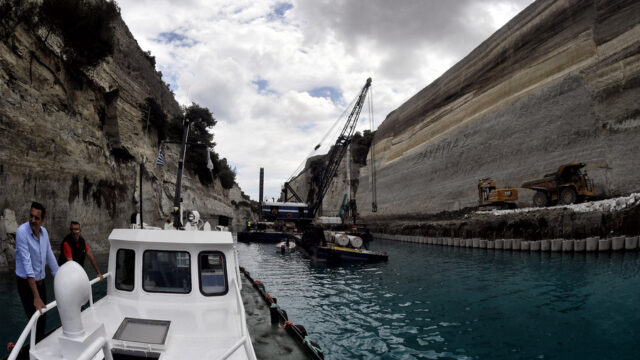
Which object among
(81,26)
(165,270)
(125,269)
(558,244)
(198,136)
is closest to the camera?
(165,270)

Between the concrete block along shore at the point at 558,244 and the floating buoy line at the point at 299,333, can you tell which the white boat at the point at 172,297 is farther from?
the concrete block along shore at the point at 558,244

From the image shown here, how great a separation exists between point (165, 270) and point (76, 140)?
18.2 metres

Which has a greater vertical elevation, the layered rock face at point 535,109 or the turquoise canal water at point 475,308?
the layered rock face at point 535,109

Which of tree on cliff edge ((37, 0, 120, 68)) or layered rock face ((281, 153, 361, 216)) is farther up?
tree on cliff edge ((37, 0, 120, 68))

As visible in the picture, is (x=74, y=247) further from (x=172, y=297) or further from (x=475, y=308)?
(x=475, y=308)

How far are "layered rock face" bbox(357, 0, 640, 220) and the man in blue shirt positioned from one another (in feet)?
119

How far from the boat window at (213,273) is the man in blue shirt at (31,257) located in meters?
2.30

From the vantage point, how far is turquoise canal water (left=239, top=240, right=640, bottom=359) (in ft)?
29.8

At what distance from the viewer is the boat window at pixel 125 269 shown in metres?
6.90

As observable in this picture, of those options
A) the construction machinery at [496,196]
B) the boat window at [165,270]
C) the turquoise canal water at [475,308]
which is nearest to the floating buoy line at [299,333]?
the turquoise canal water at [475,308]

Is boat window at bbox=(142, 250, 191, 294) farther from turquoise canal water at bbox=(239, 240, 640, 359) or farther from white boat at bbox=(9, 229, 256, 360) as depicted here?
turquoise canal water at bbox=(239, 240, 640, 359)

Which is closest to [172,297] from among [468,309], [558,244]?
[468,309]

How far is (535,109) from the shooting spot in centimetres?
4047

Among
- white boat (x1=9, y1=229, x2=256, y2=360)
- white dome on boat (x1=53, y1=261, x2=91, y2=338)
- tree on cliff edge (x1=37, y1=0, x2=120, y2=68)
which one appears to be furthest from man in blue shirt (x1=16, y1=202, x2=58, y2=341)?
tree on cliff edge (x1=37, y1=0, x2=120, y2=68)
